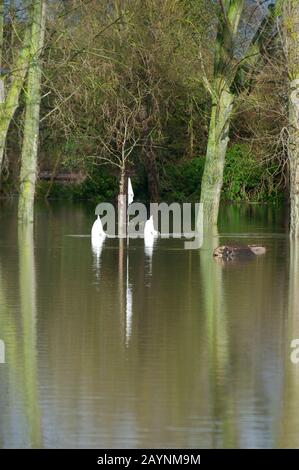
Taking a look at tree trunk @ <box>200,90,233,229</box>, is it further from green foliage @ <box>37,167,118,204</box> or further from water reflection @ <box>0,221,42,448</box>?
green foliage @ <box>37,167,118,204</box>

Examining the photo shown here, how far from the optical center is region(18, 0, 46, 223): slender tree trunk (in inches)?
1374

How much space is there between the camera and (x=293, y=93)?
31.1 metres

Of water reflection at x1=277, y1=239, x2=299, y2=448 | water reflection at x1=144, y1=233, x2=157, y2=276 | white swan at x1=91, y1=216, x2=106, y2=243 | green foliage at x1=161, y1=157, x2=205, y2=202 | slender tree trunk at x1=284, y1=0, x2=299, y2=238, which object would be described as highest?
slender tree trunk at x1=284, y1=0, x2=299, y2=238

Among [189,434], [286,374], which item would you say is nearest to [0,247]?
[286,374]

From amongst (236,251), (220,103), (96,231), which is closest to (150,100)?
(220,103)

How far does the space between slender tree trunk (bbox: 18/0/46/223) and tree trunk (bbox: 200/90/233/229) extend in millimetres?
5192

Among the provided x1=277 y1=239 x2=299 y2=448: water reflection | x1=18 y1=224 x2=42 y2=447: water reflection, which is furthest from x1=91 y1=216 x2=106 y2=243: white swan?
A: x1=277 y1=239 x2=299 y2=448: water reflection

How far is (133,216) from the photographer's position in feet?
150

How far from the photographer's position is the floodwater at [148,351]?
415 inches

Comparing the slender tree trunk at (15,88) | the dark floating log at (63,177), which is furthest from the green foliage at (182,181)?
the slender tree trunk at (15,88)

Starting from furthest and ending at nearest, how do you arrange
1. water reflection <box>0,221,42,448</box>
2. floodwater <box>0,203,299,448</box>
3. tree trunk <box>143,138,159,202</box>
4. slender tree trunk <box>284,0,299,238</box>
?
1. tree trunk <box>143,138,159,202</box>
2. slender tree trunk <box>284,0,299,238</box>
3. floodwater <box>0,203,299,448</box>
4. water reflection <box>0,221,42,448</box>

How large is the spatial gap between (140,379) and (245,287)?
8.00 metres

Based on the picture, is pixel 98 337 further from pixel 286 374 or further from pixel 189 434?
pixel 189 434

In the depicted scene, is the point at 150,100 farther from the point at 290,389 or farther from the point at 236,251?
the point at 290,389
